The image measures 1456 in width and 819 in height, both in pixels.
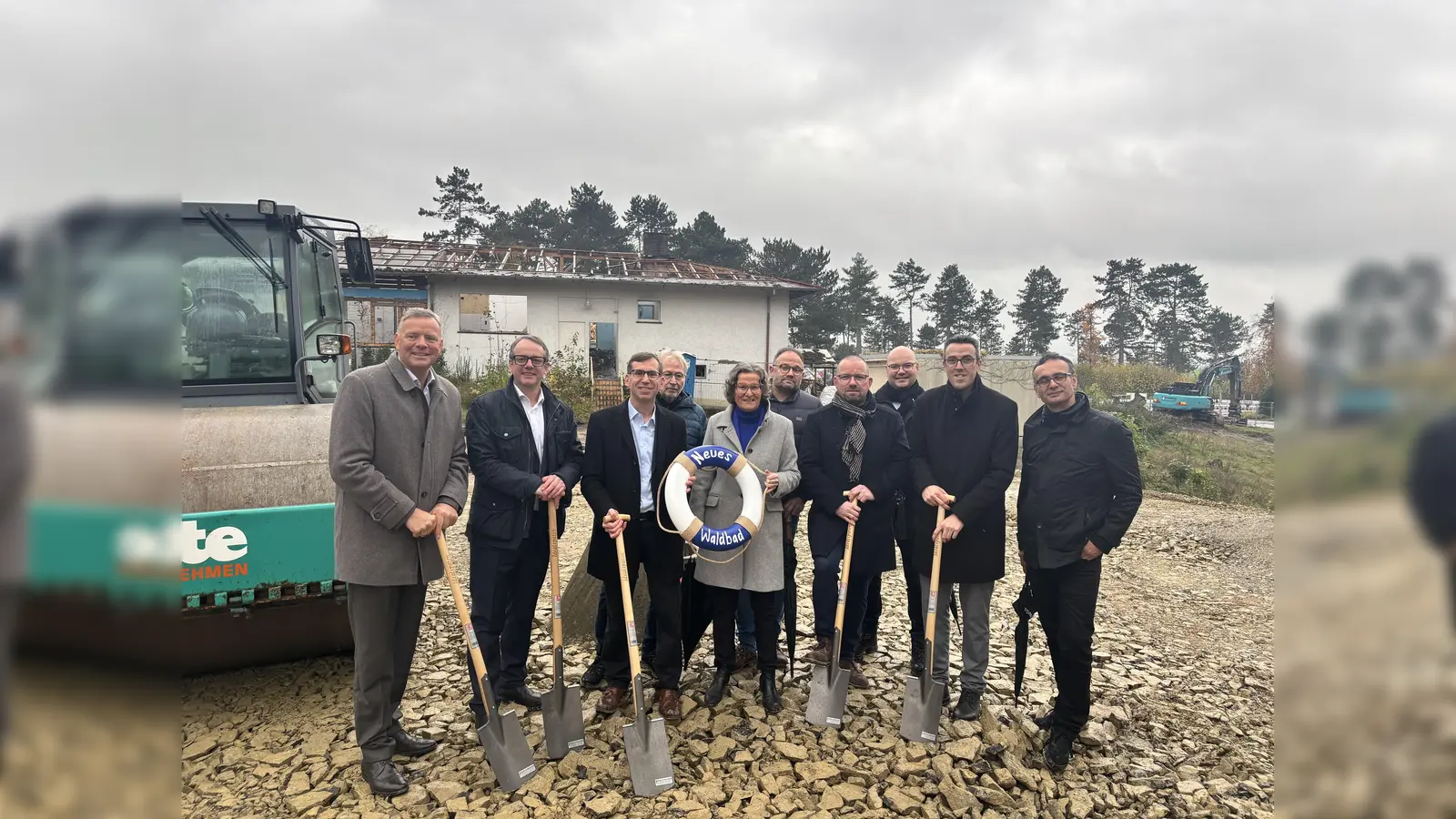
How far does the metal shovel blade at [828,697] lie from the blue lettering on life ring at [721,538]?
78cm

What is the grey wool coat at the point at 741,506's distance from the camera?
3.77 m

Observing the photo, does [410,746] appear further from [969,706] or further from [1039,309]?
[1039,309]

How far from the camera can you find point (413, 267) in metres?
18.9

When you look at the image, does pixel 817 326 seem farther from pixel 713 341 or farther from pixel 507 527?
pixel 507 527

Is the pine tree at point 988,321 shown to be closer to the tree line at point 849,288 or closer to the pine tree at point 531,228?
the tree line at point 849,288

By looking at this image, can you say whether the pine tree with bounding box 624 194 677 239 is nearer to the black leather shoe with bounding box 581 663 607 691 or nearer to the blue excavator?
the blue excavator

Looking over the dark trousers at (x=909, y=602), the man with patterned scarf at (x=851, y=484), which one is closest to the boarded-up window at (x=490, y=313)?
the dark trousers at (x=909, y=602)

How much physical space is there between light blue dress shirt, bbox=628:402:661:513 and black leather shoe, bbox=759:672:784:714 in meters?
1.08

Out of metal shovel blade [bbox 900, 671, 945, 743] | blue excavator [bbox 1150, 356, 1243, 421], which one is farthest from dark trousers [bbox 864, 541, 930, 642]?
blue excavator [bbox 1150, 356, 1243, 421]

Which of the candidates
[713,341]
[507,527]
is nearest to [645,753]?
[507,527]

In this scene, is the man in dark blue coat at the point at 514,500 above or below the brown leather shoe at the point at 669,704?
above

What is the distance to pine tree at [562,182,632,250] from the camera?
4044cm

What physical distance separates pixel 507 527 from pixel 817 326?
33.6 meters
